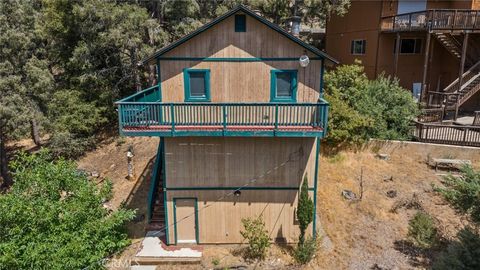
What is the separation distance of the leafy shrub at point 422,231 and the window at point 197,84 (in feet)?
31.4

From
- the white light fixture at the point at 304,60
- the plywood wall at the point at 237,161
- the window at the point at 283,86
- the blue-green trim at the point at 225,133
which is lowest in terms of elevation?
the plywood wall at the point at 237,161

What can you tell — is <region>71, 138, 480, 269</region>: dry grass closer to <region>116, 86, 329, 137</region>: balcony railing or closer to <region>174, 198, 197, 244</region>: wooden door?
<region>174, 198, 197, 244</region>: wooden door

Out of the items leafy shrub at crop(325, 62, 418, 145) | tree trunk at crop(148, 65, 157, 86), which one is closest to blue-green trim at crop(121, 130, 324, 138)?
leafy shrub at crop(325, 62, 418, 145)

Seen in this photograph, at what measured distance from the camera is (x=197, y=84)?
12828 mm

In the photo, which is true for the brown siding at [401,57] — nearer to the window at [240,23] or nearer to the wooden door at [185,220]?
the window at [240,23]

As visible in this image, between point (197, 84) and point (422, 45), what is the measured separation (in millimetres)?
19236

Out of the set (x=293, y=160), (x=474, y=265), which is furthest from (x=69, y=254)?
(x=474, y=265)

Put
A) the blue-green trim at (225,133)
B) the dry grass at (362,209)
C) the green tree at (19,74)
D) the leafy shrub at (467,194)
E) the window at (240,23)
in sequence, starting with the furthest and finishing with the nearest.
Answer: the green tree at (19,74)
the dry grass at (362,209)
the window at (240,23)
the blue-green trim at (225,133)
the leafy shrub at (467,194)

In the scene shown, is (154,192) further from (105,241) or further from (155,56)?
(155,56)

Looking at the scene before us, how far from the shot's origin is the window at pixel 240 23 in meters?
12.3

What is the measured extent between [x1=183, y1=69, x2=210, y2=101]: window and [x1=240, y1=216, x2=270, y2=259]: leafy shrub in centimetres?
514

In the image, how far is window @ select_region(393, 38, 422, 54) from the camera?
24484mm

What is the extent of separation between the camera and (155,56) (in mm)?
12203

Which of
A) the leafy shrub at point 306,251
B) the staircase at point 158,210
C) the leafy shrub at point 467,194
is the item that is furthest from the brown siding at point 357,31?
the staircase at point 158,210
